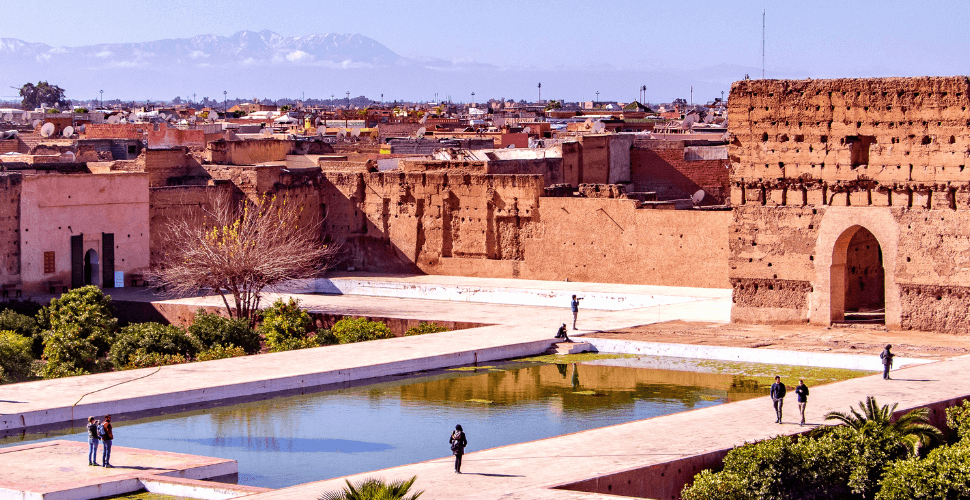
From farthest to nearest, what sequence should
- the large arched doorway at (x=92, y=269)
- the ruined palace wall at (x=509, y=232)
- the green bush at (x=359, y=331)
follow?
the large arched doorway at (x=92, y=269) → the ruined palace wall at (x=509, y=232) → the green bush at (x=359, y=331)

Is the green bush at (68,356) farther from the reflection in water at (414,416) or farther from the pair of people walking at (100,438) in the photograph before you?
the pair of people walking at (100,438)

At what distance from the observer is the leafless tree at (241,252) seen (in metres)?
25.9

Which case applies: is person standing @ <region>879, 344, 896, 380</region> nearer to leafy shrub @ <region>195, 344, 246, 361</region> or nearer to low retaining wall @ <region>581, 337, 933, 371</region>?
low retaining wall @ <region>581, 337, 933, 371</region>

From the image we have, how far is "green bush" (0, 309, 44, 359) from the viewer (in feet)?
78.5

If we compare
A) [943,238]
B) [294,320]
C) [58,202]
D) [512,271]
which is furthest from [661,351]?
Answer: [58,202]

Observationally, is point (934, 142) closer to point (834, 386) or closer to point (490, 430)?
point (834, 386)

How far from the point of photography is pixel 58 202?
95.3 feet

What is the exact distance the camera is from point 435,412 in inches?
742

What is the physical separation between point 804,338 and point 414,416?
7487mm

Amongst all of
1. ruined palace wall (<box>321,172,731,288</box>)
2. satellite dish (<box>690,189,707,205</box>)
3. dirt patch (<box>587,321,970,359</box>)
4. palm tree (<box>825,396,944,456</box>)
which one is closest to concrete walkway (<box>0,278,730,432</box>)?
dirt patch (<box>587,321,970,359</box>)

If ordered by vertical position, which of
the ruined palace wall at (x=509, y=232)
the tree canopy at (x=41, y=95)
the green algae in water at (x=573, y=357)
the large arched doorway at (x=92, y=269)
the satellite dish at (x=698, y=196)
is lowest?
the green algae in water at (x=573, y=357)

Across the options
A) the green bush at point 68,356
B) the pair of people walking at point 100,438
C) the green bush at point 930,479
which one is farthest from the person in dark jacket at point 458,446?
the green bush at point 68,356

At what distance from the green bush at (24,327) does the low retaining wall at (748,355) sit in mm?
9102

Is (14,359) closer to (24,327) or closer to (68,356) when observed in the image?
(68,356)
